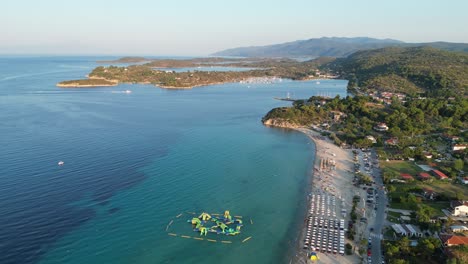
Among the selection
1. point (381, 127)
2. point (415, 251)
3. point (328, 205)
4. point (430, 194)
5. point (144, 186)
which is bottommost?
point (328, 205)

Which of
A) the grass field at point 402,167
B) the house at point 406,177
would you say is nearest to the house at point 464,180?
the grass field at point 402,167

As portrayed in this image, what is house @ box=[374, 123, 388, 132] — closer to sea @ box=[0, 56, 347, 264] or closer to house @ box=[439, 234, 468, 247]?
sea @ box=[0, 56, 347, 264]

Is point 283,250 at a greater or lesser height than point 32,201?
lesser

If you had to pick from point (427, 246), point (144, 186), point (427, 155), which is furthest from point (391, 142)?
point (144, 186)

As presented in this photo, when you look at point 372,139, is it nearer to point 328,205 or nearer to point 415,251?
point 328,205

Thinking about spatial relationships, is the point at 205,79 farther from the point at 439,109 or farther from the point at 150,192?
the point at 150,192

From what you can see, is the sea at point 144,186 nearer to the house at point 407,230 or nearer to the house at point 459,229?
the house at point 407,230

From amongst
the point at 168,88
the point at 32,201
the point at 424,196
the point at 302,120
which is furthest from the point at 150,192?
the point at 168,88
